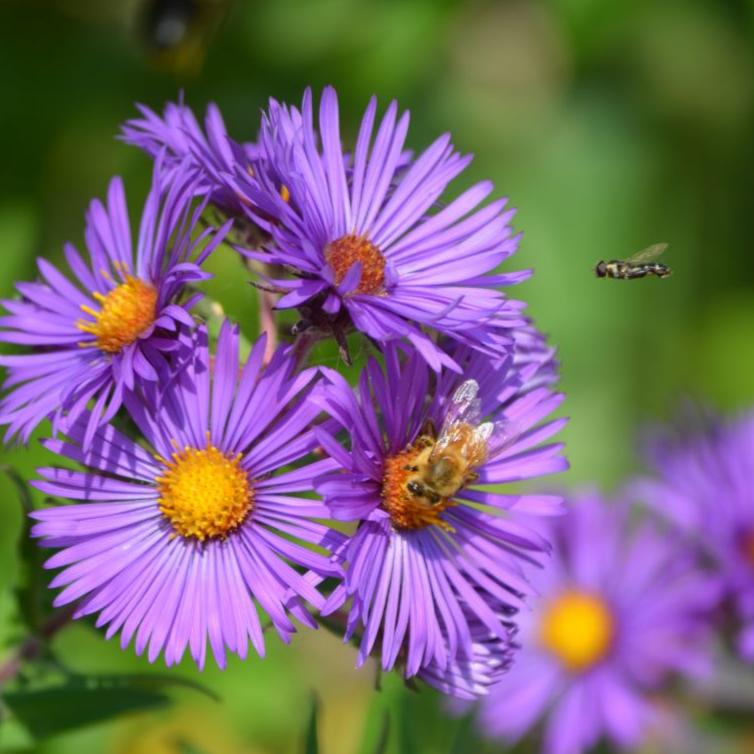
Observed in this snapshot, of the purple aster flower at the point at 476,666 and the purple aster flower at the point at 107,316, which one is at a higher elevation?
the purple aster flower at the point at 107,316

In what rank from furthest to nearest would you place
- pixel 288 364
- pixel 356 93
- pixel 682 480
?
pixel 356 93
pixel 682 480
pixel 288 364

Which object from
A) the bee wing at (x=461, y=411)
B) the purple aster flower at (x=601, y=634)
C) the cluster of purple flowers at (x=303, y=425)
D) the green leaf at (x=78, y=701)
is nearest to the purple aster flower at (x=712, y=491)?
the purple aster flower at (x=601, y=634)

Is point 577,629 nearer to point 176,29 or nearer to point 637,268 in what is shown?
point 637,268

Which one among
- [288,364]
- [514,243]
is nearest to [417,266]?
[514,243]

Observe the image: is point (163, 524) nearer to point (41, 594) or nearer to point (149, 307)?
point (149, 307)

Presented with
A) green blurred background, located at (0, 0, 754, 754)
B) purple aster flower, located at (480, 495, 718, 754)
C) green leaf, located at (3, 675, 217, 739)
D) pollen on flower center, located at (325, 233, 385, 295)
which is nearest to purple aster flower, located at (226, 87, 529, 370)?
pollen on flower center, located at (325, 233, 385, 295)

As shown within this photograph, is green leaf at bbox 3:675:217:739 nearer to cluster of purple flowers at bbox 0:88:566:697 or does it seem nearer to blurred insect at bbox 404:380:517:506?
cluster of purple flowers at bbox 0:88:566:697

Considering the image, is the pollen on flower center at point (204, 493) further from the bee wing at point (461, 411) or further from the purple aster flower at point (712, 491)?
the purple aster flower at point (712, 491)

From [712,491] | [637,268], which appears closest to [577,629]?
[712,491]
